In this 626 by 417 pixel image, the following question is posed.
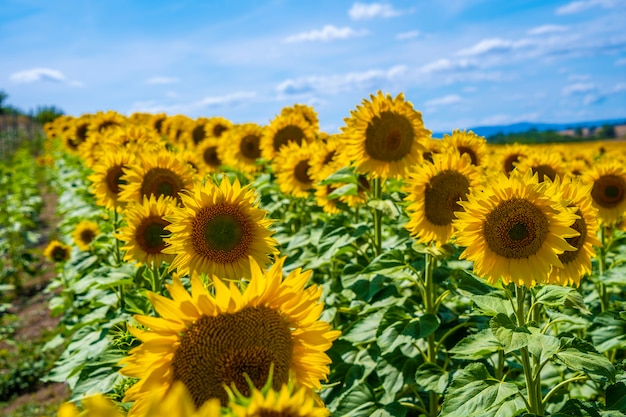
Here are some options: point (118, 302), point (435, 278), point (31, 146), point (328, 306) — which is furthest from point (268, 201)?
point (31, 146)

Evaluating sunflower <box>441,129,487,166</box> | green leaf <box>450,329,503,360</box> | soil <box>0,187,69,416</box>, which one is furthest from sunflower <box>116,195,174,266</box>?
soil <box>0,187,69,416</box>

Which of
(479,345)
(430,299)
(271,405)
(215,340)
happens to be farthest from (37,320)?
(271,405)

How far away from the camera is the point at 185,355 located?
1587mm

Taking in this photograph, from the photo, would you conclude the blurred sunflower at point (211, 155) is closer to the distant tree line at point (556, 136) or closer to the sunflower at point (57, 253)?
the sunflower at point (57, 253)

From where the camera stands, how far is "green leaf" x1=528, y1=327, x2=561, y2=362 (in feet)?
8.18

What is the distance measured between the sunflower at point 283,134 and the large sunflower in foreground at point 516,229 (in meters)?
4.11

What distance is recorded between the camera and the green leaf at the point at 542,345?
8.18 feet

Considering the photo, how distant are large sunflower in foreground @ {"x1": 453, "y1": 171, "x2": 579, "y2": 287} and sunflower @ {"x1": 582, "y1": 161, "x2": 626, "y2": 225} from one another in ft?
8.55

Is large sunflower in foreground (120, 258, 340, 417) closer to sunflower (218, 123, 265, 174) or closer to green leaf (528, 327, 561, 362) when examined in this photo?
green leaf (528, 327, 561, 362)

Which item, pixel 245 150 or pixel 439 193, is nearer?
pixel 439 193

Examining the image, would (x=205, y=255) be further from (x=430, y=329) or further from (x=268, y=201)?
(x=268, y=201)

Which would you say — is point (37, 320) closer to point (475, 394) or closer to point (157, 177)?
point (157, 177)

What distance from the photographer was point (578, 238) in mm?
3100

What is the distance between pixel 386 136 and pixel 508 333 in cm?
219
